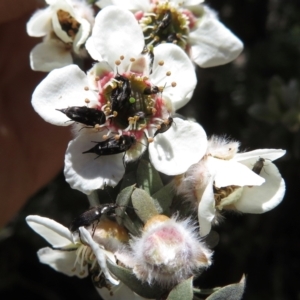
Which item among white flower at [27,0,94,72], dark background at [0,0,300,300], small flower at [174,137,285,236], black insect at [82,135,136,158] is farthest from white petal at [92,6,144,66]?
dark background at [0,0,300,300]

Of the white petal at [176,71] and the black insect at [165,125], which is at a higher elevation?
the white petal at [176,71]

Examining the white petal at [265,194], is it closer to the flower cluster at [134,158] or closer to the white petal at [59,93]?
the flower cluster at [134,158]

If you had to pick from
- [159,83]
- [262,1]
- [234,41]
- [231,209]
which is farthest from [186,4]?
[262,1]

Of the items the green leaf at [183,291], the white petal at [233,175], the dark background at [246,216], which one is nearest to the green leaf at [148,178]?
the white petal at [233,175]

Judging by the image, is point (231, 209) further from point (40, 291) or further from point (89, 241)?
point (40, 291)

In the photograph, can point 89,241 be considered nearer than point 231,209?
Yes

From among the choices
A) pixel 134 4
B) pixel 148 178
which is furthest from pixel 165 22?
pixel 148 178

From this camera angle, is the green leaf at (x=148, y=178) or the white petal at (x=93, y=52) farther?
the white petal at (x=93, y=52)
